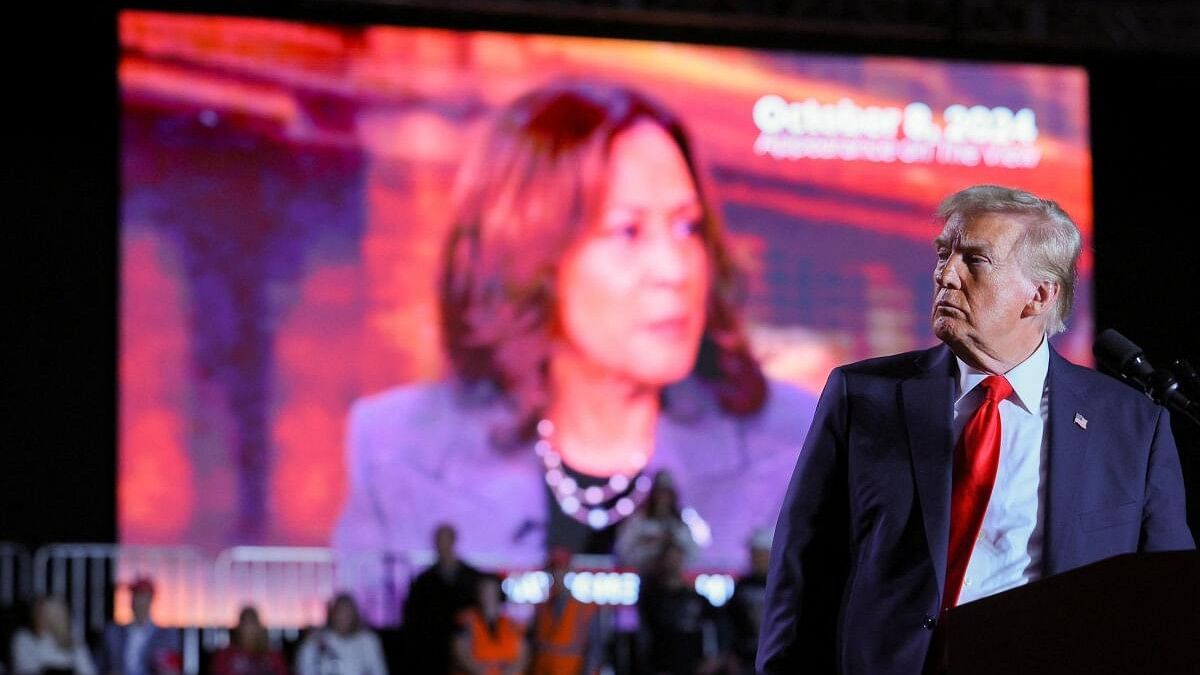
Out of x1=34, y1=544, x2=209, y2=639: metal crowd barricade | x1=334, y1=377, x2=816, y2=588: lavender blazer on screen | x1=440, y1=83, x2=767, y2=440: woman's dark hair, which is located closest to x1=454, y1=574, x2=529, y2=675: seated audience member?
x1=334, y1=377, x2=816, y2=588: lavender blazer on screen

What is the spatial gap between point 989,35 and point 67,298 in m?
5.71

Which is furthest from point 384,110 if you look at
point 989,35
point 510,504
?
point 989,35

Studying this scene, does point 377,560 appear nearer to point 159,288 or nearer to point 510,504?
point 510,504

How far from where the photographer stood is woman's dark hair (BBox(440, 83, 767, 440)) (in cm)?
980

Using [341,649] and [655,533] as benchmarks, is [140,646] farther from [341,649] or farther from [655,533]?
[655,533]

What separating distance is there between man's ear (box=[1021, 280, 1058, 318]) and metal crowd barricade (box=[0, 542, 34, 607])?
774cm

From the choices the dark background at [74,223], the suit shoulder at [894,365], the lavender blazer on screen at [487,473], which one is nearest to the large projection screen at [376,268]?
the lavender blazer on screen at [487,473]

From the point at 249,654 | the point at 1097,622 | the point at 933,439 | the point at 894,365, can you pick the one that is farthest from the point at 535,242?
the point at 1097,622

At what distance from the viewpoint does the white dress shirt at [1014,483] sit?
8.23 feet

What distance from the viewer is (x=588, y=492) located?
9734 millimetres

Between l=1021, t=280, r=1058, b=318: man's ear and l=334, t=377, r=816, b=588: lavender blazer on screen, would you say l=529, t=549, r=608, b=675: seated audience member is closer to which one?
l=334, t=377, r=816, b=588: lavender blazer on screen

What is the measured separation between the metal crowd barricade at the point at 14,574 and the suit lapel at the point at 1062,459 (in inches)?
304

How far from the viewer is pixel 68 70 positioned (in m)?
9.77

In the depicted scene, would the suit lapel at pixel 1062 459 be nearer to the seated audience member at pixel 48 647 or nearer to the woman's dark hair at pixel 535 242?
the seated audience member at pixel 48 647
